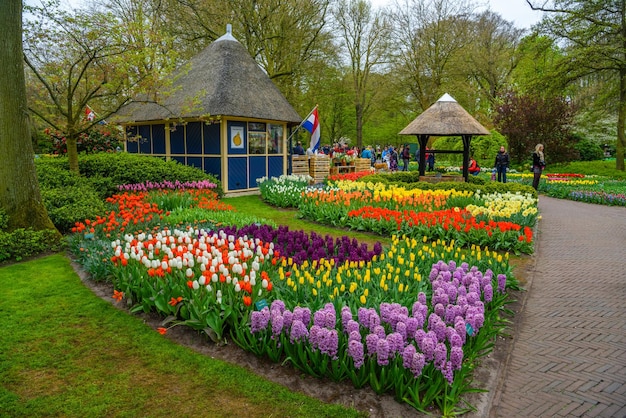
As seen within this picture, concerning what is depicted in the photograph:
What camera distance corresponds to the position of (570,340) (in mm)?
4703

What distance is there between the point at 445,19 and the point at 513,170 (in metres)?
13.9

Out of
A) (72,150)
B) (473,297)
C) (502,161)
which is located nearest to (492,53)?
(502,161)

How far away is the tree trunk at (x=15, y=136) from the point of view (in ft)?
24.5

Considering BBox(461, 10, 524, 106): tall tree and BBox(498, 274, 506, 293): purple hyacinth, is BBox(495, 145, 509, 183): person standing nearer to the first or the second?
BBox(498, 274, 506, 293): purple hyacinth

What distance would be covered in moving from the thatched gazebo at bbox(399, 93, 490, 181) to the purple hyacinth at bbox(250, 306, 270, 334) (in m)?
13.2

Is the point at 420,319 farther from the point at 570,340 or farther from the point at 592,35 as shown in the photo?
the point at 592,35

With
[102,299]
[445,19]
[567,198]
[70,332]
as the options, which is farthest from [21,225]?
[445,19]

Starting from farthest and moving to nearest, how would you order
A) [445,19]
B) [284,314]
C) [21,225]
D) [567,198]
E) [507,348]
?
[445,19], [567,198], [21,225], [507,348], [284,314]

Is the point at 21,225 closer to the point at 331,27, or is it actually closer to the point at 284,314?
the point at 284,314

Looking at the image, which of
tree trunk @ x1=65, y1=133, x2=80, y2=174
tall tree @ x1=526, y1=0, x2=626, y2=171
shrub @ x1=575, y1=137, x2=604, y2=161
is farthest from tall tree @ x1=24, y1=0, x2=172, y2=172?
shrub @ x1=575, y1=137, x2=604, y2=161

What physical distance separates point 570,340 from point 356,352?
8.77 feet

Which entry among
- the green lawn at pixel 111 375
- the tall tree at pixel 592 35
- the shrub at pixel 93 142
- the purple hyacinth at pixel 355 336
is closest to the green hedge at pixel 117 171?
the shrub at pixel 93 142

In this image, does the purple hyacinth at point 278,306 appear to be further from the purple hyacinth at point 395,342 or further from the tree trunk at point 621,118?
the tree trunk at point 621,118

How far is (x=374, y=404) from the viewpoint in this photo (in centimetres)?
344
